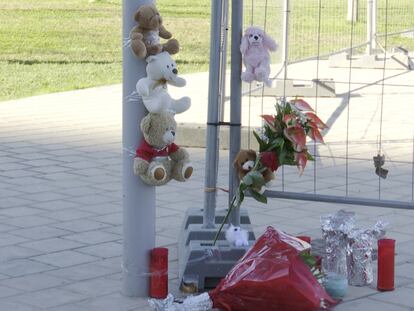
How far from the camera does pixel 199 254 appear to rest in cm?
525

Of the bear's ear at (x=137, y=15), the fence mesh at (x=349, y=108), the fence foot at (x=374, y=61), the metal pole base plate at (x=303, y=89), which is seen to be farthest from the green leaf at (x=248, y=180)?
the fence foot at (x=374, y=61)

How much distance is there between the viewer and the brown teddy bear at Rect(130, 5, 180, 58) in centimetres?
490

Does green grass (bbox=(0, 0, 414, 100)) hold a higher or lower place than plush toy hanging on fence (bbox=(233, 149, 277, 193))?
higher

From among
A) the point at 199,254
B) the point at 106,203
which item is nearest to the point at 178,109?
the point at 199,254

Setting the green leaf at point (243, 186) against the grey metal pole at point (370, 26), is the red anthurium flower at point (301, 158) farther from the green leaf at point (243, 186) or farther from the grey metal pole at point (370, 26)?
the grey metal pole at point (370, 26)

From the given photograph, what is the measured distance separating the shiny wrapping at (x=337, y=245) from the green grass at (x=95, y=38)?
4.43 m

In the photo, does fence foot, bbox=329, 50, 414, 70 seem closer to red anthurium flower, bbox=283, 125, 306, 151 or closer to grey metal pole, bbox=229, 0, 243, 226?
grey metal pole, bbox=229, 0, 243, 226

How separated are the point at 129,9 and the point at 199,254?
1.29 meters

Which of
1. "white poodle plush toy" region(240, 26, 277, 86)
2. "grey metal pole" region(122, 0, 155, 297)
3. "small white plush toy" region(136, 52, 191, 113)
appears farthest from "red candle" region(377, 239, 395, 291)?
"small white plush toy" region(136, 52, 191, 113)

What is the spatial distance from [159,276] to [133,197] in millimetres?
418

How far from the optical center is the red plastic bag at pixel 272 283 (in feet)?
15.7

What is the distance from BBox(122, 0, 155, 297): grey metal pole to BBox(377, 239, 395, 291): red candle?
1.19 metres

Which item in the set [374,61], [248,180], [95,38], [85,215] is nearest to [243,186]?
[248,180]

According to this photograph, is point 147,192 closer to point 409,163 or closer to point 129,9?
point 129,9
